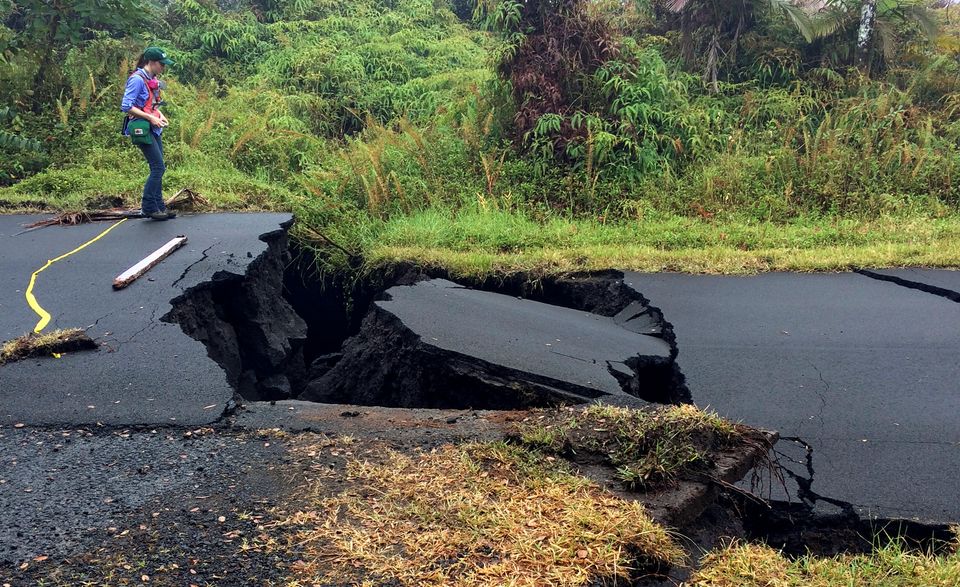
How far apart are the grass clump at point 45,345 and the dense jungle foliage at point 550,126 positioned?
3568 millimetres

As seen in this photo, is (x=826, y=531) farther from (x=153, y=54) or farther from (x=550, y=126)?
(x=153, y=54)

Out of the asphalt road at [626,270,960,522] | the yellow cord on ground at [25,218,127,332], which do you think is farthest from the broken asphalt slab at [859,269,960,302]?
the yellow cord on ground at [25,218,127,332]

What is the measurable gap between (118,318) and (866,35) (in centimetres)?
Answer: 1061

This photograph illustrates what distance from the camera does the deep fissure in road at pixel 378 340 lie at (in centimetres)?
491

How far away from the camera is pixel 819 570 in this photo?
325cm

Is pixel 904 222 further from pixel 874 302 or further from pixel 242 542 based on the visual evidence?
pixel 242 542

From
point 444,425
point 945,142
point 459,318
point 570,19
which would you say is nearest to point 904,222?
point 945,142

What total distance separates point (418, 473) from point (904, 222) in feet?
24.3

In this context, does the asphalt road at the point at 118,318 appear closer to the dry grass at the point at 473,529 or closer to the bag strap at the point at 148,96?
the bag strap at the point at 148,96

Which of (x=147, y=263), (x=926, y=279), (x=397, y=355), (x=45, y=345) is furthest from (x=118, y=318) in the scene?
(x=926, y=279)

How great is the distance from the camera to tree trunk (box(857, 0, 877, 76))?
10898 mm

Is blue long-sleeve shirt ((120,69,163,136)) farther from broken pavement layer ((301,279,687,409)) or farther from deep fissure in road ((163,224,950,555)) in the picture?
broken pavement layer ((301,279,687,409))

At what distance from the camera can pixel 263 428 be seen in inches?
163

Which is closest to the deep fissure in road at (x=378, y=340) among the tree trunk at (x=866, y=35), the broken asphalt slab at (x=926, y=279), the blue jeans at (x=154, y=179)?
the blue jeans at (x=154, y=179)
